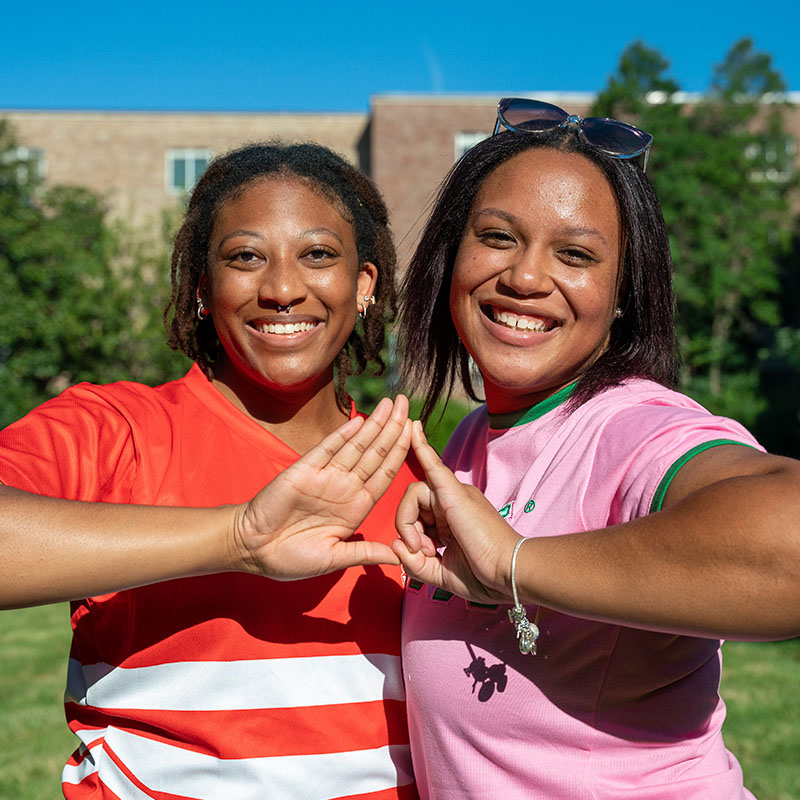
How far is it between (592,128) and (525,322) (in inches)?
20.1

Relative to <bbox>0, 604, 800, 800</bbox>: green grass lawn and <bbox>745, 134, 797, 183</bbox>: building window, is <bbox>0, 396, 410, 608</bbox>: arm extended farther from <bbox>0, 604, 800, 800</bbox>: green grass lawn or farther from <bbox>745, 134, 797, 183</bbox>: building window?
<bbox>745, 134, 797, 183</bbox>: building window

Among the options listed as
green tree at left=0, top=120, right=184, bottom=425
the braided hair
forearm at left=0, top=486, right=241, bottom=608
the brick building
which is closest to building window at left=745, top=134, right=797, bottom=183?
the brick building

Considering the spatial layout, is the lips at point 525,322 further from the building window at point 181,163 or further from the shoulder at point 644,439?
the building window at point 181,163

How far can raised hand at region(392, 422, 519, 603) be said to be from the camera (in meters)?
1.74

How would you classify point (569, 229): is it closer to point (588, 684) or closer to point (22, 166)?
point (588, 684)

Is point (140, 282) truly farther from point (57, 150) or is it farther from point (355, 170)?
point (355, 170)

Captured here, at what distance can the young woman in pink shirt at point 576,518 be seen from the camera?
57.7 inches

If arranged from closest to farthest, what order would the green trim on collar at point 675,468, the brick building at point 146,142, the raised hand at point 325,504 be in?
the green trim on collar at point 675,468 → the raised hand at point 325,504 → the brick building at point 146,142

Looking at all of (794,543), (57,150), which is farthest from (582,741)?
(57,150)

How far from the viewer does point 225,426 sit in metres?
2.32

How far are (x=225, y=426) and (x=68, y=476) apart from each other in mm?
478

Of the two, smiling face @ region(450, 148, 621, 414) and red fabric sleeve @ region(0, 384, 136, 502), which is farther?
smiling face @ region(450, 148, 621, 414)

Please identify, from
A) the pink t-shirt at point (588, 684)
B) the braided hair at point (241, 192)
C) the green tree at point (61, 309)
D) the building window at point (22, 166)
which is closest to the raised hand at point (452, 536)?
the pink t-shirt at point (588, 684)

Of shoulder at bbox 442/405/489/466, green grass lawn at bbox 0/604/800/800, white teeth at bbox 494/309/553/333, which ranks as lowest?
green grass lawn at bbox 0/604/800/800
